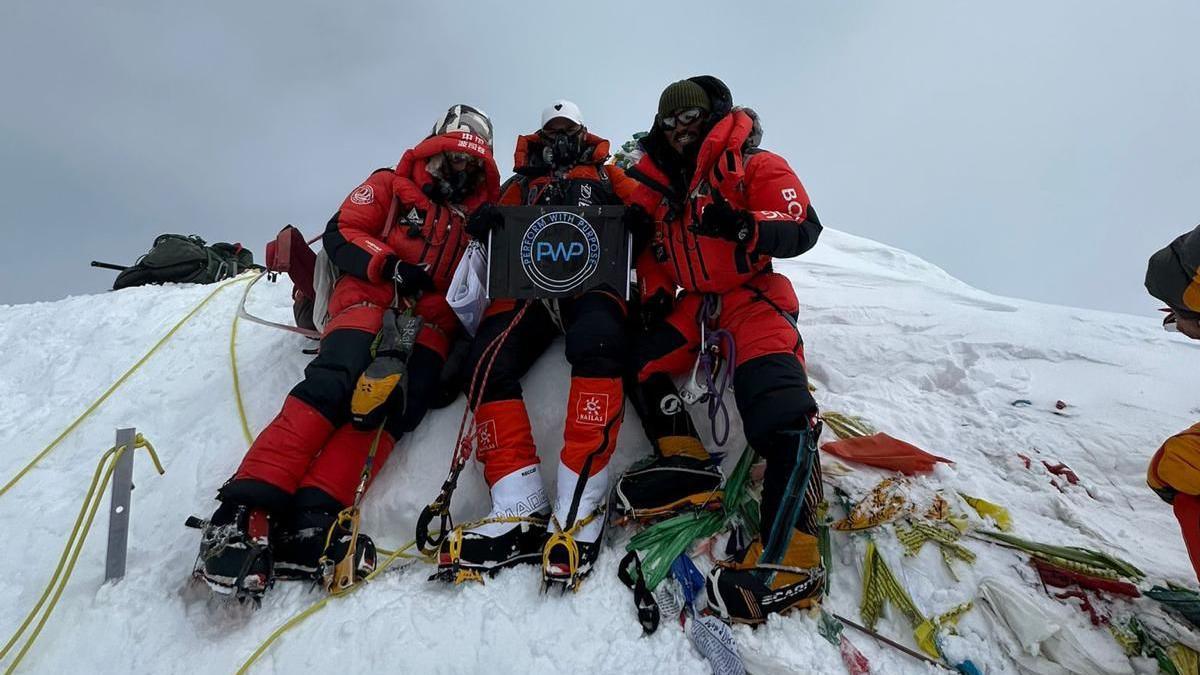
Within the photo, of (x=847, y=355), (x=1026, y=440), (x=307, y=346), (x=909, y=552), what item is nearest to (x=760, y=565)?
(x=909, y=552)

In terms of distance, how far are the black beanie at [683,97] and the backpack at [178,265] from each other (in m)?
5.44

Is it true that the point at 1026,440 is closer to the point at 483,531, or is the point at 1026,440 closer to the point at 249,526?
the point at 483,531

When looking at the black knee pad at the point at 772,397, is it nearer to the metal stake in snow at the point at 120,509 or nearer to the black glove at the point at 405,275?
the black glove at the point at 405,275

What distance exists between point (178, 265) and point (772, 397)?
Result: 6.31m

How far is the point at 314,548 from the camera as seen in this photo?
7.36 ft

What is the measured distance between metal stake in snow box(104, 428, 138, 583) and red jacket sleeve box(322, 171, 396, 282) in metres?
1.16

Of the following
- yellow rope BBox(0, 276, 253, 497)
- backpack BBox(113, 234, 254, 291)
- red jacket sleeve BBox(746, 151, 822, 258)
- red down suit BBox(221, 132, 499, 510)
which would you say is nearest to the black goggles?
red jacket sleeve BBox(746, 151, 822, 258)

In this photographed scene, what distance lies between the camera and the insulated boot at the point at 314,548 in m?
2.23

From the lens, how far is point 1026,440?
8.37 feet

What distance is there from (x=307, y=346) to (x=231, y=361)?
52cm

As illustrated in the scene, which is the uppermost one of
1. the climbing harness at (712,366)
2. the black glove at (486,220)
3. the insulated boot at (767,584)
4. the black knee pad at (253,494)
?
the black glove at (486,220)

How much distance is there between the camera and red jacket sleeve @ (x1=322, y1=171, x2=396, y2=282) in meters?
2.90

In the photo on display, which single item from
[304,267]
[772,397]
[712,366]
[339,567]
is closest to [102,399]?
[304,267]

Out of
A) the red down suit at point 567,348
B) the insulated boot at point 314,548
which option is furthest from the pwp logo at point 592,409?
the insulated boot at point 314,548
